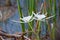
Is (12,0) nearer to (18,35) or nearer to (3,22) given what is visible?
(3,22)

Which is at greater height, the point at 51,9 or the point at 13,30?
the point at 51,9

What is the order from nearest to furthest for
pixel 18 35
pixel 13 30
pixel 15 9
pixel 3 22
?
pixel 18 35
pixel 13 30
pixel 3 22
pixel 15 9

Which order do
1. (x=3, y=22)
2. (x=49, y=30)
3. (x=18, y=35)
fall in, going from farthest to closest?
(x=3, y=22), (x=49, y=30), (x=18, y=35)

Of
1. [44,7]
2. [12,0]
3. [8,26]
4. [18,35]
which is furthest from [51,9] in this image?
[12,0]

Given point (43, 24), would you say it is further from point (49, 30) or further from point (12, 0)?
point (12, 0)

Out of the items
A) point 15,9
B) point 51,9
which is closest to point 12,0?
point 15,9

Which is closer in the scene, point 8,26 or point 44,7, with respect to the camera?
point 44,7

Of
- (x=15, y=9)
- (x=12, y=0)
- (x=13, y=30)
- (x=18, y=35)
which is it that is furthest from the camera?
(x=12, y=0)

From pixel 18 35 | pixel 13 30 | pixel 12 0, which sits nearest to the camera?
pixel 18 35

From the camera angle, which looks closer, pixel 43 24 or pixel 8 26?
pixel 43 24
